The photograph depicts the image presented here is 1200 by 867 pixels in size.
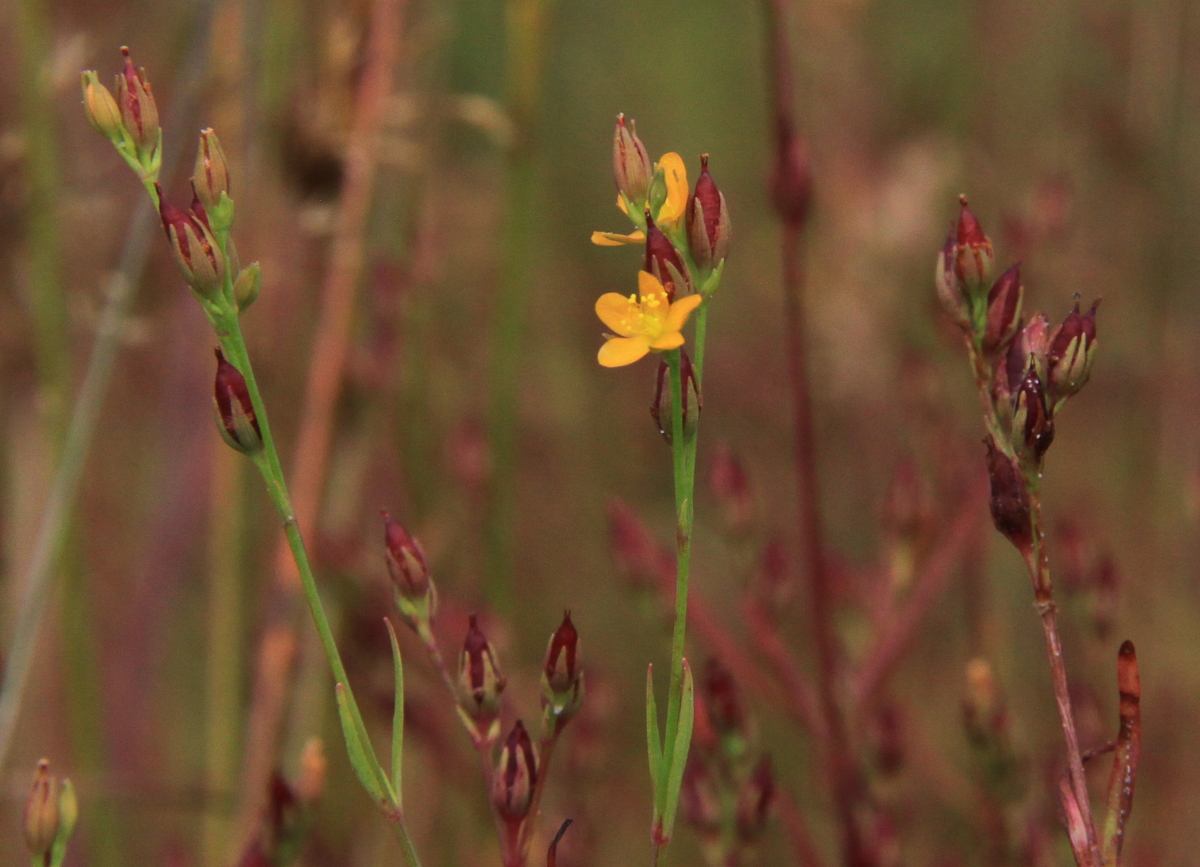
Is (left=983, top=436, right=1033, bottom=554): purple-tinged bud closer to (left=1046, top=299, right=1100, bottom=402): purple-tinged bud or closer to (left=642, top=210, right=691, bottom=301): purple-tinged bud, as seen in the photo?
(left=1046, top=299, right=1100, bottom=402): purple-tinged bud

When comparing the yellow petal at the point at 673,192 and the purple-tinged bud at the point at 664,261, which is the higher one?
the yellow petal at the point at 673,192

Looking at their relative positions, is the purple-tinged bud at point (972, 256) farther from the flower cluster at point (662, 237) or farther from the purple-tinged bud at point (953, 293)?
the flower cluster at point (662, 237)

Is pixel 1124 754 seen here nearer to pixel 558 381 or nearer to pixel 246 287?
pixel 246 287

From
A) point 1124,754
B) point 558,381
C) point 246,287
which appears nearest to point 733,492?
point 1124,754

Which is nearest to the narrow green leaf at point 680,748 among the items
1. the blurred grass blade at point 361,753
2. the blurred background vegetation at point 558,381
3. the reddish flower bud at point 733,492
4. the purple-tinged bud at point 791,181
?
the blurred grass blade at point 361,753

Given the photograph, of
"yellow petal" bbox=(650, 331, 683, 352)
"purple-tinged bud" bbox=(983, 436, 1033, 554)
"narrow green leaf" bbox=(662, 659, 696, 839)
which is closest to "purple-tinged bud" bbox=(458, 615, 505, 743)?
"narrow green leaf" bbox=(662, 659, 696, 839)

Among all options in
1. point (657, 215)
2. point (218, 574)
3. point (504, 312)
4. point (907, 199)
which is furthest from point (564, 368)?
point (657, 215)
